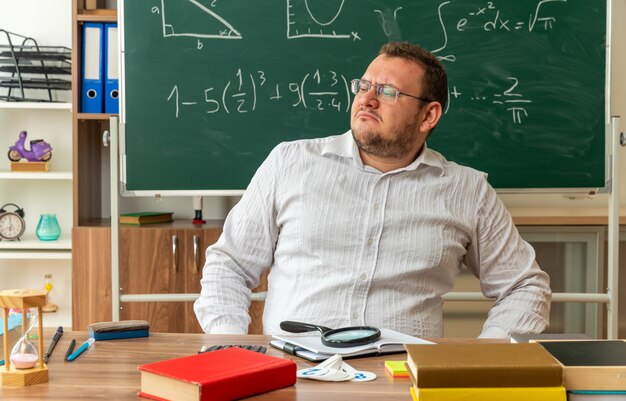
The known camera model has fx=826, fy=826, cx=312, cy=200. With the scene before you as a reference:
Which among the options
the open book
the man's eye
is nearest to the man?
the man's eye

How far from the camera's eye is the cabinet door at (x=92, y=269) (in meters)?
2.98

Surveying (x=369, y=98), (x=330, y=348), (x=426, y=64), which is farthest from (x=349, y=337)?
(x=426, y=64)

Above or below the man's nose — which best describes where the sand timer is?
below

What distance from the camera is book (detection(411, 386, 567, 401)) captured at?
41.2 inches

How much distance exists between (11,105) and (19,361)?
2330 millimetres

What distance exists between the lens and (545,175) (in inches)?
111

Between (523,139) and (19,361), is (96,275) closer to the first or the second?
(523,139)

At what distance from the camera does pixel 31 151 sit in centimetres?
339

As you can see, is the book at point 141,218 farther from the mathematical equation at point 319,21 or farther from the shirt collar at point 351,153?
the shirt collar at point 351,153

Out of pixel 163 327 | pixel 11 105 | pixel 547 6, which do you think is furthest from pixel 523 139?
pixel 11 105

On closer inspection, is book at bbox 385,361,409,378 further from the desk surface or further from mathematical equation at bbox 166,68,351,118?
mathematical equation at bbox 166,68,351,118

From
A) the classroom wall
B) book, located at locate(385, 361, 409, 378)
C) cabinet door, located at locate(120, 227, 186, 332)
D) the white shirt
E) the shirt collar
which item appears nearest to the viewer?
book, located at locate(385, 361, 409, 378)

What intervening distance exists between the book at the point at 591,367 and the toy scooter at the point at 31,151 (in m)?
2.65

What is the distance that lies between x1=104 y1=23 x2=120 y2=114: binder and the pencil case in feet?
5.27
